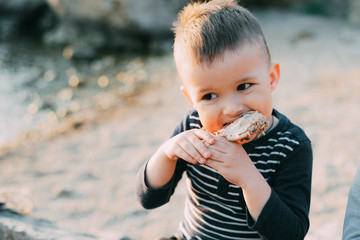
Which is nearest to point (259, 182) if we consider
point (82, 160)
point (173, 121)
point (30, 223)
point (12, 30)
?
point (30, 223)

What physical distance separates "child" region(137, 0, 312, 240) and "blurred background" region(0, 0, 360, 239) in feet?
2.52

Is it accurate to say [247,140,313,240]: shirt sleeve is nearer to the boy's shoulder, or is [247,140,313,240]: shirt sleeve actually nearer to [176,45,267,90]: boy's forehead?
the boy's shoulder

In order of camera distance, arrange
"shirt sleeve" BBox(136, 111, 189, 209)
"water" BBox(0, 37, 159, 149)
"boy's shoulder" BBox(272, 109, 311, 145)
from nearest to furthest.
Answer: "boy's shoulder" BBox(272, 109, 311, 145)
"shirt sleeve" BBox(136, 111, 189, 209)
"water" BBox(0, 37, 159, 149)

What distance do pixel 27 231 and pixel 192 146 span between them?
1012 mm

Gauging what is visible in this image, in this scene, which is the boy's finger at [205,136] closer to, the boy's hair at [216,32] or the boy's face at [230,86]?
the boy's face at [230,86]

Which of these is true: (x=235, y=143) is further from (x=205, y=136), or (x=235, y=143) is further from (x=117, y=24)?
(x=117, y=24)

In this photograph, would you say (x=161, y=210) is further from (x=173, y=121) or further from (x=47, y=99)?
(x=47, y=99)

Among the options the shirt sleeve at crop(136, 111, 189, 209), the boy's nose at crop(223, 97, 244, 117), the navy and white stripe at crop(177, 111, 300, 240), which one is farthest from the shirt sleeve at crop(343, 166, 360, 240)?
the shirt sleeve at crop(136, 111, 189, 209)

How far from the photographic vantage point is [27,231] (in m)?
2.03

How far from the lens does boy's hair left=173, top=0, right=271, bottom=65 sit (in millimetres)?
1527

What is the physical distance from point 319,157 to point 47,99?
4.23m

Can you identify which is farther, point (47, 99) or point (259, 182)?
point (47, 99)

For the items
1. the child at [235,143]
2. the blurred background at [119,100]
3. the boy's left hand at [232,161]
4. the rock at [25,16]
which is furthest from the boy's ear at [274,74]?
the rock at [25,16]

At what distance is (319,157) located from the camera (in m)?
3.98
